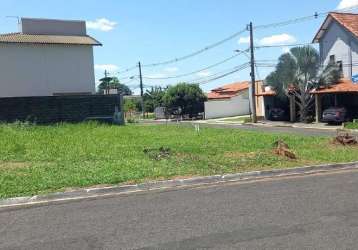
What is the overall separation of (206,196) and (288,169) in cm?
409

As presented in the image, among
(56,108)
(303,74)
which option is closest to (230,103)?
(303,74)

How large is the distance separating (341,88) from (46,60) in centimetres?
2241

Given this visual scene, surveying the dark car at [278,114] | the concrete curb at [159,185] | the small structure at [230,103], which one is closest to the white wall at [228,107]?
the small structure at [230,103]

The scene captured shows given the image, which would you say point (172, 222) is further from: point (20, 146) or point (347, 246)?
point (20, 146)

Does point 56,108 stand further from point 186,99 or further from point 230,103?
point 230,103

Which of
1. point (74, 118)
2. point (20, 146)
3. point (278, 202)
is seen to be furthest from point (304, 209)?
point (74, 118)

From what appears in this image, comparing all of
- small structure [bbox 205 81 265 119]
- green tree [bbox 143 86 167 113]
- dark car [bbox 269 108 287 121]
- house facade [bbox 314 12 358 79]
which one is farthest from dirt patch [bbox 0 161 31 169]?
green tree [bbox 143 86 167 113]

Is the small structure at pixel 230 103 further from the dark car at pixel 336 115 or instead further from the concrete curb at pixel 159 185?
the concrete curb at pixel 159 185

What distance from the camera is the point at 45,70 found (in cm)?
3797

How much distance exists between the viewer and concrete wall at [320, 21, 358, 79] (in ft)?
142

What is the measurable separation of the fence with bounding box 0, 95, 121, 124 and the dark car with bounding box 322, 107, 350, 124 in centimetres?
1630

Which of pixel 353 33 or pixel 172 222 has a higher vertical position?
pixel 353 33

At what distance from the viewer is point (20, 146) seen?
18.0 m

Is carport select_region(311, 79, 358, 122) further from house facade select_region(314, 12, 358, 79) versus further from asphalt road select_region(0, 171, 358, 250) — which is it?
asphalt road select_region(0, 171, 358, 250)
